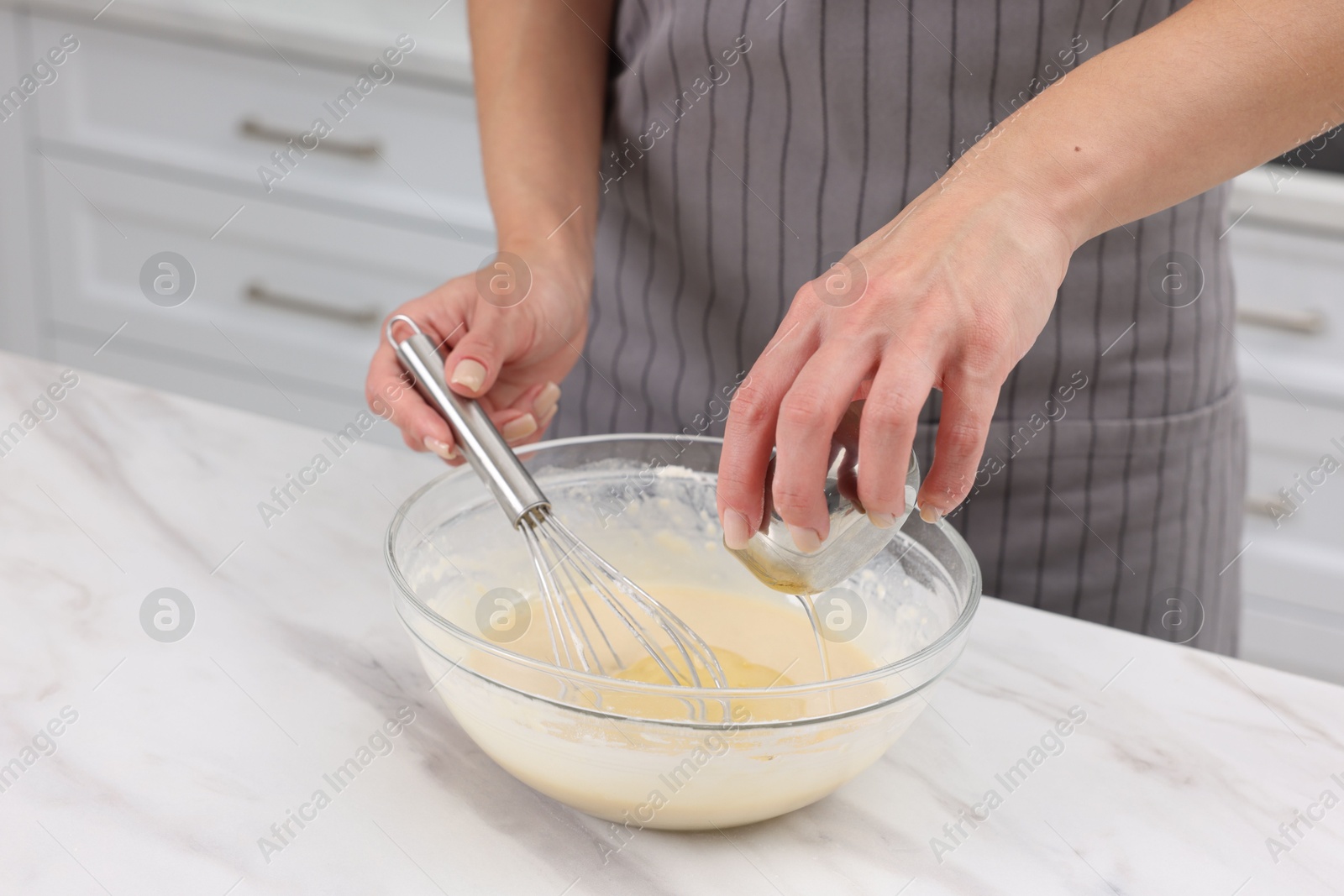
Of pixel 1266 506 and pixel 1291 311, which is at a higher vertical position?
pixel 1291 311

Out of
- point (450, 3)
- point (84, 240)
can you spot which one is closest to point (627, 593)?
point (450, 3)

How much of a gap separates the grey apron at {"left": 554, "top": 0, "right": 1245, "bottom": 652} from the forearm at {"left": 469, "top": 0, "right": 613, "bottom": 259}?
26 millimetres

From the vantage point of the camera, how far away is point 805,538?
1.41 feet

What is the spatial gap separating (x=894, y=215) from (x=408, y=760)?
0.43 metres

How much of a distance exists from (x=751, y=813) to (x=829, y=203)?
391mm

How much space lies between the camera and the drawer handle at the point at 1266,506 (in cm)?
130

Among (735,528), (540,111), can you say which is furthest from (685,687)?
(540,111)

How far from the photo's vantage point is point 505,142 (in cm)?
75

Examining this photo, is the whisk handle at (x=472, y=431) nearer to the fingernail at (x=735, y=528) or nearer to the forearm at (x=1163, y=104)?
the fingernail at (x=735, y=528)

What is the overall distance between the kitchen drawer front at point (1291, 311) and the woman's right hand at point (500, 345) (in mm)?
814

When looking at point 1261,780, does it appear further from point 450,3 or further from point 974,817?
point 450,3

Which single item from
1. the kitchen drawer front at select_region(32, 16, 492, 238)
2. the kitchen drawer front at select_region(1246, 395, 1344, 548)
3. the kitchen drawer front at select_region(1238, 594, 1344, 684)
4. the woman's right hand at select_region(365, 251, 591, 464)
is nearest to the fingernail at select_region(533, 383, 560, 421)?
the woman's right hand at select_region(365, 251, 591, 464)

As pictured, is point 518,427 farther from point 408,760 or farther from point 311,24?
point 311,24

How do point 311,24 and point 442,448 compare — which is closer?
point 442,448
